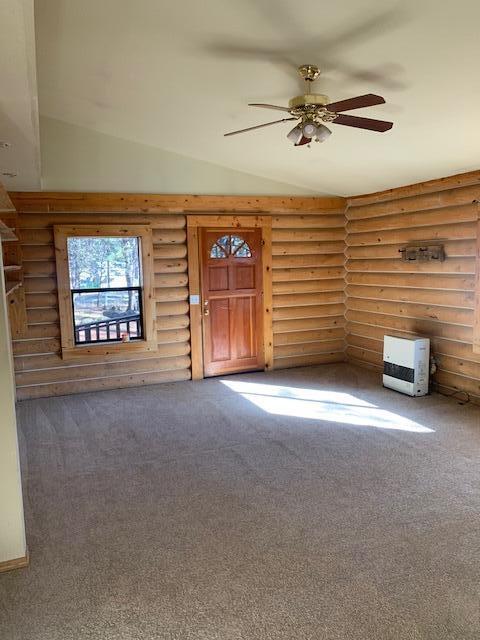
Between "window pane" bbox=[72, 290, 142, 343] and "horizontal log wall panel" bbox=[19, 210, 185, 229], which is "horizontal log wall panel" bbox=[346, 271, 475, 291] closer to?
"horizontal log wall panel" bbox=[19, 210, 185, 229]

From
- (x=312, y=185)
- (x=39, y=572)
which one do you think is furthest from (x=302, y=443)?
(x=312, y=185)

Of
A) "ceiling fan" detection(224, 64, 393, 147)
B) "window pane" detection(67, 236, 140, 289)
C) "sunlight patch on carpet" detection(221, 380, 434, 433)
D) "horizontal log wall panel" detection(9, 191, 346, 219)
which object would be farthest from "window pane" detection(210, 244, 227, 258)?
"ceiling fan" detection(224, 64, 393, 147)

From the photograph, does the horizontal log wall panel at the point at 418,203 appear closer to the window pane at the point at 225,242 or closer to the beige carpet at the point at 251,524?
the window pane at the point at 225,242

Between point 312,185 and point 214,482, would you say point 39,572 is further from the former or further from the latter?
point 312,185

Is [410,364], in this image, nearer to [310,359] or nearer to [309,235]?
[310,359]

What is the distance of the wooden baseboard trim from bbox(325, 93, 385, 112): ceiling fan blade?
3216mm

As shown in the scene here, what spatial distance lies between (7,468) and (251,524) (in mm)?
1472

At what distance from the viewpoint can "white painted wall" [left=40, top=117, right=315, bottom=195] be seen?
17.7ft

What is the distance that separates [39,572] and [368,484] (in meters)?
2.20

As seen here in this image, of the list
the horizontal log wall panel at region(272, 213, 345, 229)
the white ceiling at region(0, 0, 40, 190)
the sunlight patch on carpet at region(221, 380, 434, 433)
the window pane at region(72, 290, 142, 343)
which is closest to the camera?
the white ceiling at region(0, 0, 40, 190)

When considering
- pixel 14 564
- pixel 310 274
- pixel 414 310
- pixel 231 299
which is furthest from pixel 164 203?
pixel 14 564

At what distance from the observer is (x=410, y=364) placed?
17.6 ft

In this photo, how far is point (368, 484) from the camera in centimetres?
341

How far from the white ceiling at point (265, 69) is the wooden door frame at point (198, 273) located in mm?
1075
